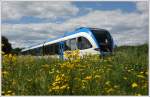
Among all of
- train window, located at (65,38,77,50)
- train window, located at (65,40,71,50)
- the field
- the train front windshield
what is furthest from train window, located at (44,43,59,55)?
the field

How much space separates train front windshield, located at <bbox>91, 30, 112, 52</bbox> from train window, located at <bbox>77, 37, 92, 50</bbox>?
486 mm

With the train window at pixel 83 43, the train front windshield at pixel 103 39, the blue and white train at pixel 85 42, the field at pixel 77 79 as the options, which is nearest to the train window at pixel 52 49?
the blue and white train at pixel 85 42

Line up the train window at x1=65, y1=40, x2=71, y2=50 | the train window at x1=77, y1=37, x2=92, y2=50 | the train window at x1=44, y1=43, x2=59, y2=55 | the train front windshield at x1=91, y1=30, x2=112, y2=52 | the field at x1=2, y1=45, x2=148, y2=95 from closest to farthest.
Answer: the field at x1=2, y1=45, x2=148, y2=95
the train window at x1=77, y1=37, x2=92, y2=50
the train window at x1=65, y1=40, x2=71, y2=50
the train front windshield at x1=91, y1=30, x2=112, y2=52
the train window at x1=44, y1=43, x2=59, y2=55

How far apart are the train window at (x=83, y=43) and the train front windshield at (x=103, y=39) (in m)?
0.49

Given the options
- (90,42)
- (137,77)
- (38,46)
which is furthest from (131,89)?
(38,46)

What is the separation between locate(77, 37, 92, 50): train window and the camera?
15.1 meters

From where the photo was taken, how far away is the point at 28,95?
5.37 metres

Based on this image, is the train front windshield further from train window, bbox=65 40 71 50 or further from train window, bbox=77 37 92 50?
train window, bbox=65 40 71 50

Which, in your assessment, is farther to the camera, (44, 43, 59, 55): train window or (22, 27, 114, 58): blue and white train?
(44, 43, 59, 55): train window

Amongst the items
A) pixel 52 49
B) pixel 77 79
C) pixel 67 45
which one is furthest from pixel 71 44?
pixel 77 79

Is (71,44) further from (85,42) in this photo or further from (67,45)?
(85,42)

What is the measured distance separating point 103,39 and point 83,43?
3.78 feet

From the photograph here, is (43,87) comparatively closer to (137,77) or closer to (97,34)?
(137,77)

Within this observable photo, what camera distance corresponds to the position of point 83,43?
15.2 meters
